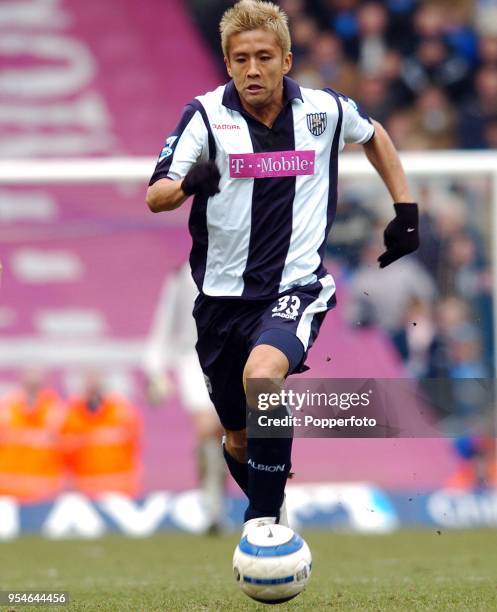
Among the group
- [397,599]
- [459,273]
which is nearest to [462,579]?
[397,599]

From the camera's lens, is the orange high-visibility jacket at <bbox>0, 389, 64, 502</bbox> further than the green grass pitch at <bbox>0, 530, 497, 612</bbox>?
Yes

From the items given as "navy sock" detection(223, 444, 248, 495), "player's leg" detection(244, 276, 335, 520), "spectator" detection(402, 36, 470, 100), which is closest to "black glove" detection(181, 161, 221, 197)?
"player's leg" detection(244, 276, 335, 520)

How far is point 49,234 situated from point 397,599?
8.83 metres

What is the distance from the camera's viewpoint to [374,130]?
232 inches

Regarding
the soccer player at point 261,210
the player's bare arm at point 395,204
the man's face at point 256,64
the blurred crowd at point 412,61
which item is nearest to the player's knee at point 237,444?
the soccer player at point 261,210

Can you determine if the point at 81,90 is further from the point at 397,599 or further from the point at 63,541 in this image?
the point at 397,599

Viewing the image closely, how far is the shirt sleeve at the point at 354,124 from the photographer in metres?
5.75

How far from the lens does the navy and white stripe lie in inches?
216

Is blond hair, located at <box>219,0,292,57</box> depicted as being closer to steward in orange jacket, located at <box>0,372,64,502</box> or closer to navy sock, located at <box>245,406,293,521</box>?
navy sock, located at <box>245,406,293,521</box>

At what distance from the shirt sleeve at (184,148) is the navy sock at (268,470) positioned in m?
0.99

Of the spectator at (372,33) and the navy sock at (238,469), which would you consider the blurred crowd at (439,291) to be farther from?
the spectator at (372,33)

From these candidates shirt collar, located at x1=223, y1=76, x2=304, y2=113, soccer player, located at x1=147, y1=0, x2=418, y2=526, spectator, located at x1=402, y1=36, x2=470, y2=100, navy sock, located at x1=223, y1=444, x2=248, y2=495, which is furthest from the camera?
spectator, located at x1=402, y1=36, x2=470, y2=100

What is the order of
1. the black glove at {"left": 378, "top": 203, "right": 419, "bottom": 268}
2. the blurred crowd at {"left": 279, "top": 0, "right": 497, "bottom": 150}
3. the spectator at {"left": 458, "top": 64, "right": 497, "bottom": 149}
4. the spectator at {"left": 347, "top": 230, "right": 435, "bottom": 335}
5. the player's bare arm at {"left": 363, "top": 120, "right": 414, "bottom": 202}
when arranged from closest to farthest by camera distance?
the black glove at {"left": 378, "top": 203, "right": 419, "bottom": 268}, the player's bare arm at {"left": 363, "top": 120, "right": 414, "bottom": 202}, the spectator at {"left": 347, "top": 230, "right": 435, "bottom": 335}, the spectator at {"left": 458, "top": 64, "right": 497, "bottom": 149}, the blurred crowd at {"left": 279, "top": 0, "right": 497, "bottom": 150}

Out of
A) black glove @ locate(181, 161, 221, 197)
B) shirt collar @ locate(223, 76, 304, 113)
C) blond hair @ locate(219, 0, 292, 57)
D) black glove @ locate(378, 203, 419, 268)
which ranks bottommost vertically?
black glove @ locate(378, 203, 419, 268)
